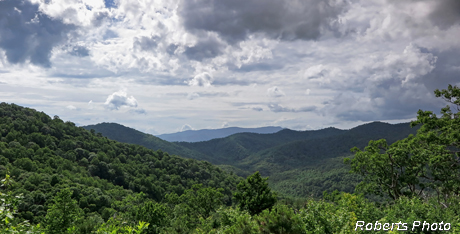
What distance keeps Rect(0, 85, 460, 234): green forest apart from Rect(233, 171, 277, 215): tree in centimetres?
14

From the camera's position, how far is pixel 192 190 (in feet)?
218

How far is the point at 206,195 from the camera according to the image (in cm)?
4834

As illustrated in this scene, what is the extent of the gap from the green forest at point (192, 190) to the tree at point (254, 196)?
0.14m

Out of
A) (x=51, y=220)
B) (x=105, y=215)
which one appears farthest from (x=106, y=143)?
(x=51, y=220)

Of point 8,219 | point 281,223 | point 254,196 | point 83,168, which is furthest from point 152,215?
point 83,168

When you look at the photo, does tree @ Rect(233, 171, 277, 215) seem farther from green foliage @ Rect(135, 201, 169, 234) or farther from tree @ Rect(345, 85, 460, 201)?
tree @ Rect(345, 85, 460, 201)

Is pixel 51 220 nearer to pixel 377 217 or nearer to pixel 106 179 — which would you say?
pixel 377 217

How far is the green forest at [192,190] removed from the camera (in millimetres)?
14328

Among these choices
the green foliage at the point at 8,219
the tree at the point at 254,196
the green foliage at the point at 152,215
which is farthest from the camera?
the tree at the point at 254,196

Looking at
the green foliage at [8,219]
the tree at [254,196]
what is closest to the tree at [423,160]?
the tree at [254,196]

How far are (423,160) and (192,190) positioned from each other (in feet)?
172

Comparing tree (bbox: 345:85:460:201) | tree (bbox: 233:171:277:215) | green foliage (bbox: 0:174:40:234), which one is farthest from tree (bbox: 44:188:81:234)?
tree (bbox: 345:85:460:201)

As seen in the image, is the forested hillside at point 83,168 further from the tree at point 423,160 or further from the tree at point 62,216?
the tree at point 423,160

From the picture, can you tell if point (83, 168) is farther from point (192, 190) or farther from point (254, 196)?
point (254, 196)
